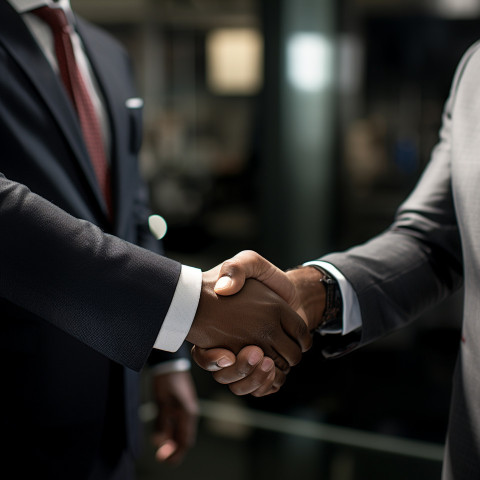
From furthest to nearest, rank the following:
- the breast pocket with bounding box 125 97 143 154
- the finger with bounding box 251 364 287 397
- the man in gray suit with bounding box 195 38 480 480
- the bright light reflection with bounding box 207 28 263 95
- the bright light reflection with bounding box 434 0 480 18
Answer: the bright light reflection with bounding box 207 28 263 95, the bright light reflection with bounding box 434 0 480 18, the breast pocket with bounding box 125 97 143 154, the finger with bounding box 251 364 287 397, the man in gray suit with bounding box 195 38 480 480

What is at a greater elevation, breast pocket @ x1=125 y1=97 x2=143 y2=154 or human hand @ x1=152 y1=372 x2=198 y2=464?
breast pocket @ x1=125 y1=97 x2=143 y2=154

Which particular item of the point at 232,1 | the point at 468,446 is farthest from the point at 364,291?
the point at 232,1

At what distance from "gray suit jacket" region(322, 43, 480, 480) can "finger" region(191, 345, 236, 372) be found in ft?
0.98

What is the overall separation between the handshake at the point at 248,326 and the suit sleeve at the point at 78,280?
0.40 ft

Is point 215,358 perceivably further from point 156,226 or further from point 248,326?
point 156,226

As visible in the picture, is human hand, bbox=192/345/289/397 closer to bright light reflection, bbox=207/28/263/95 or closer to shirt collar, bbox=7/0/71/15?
shirt collar, bbox=7/0/71/15

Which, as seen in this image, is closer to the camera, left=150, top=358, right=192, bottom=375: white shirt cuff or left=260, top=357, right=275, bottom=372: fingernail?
left=260, top=357, right=275, bottom=372: fingernail

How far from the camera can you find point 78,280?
0.94 meters

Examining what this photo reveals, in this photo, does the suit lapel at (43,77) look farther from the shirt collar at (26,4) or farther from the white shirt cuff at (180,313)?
the white shirt cuff at (180,313)

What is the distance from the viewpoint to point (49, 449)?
3.66 ft

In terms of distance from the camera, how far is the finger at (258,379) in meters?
1.11

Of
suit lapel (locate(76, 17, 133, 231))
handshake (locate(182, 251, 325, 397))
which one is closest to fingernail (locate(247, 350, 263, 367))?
handshake (locate(182, 251, 325, 397))

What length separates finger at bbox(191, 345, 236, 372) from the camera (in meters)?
1.07

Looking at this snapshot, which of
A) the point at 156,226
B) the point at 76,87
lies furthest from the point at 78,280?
the point at 156,226
